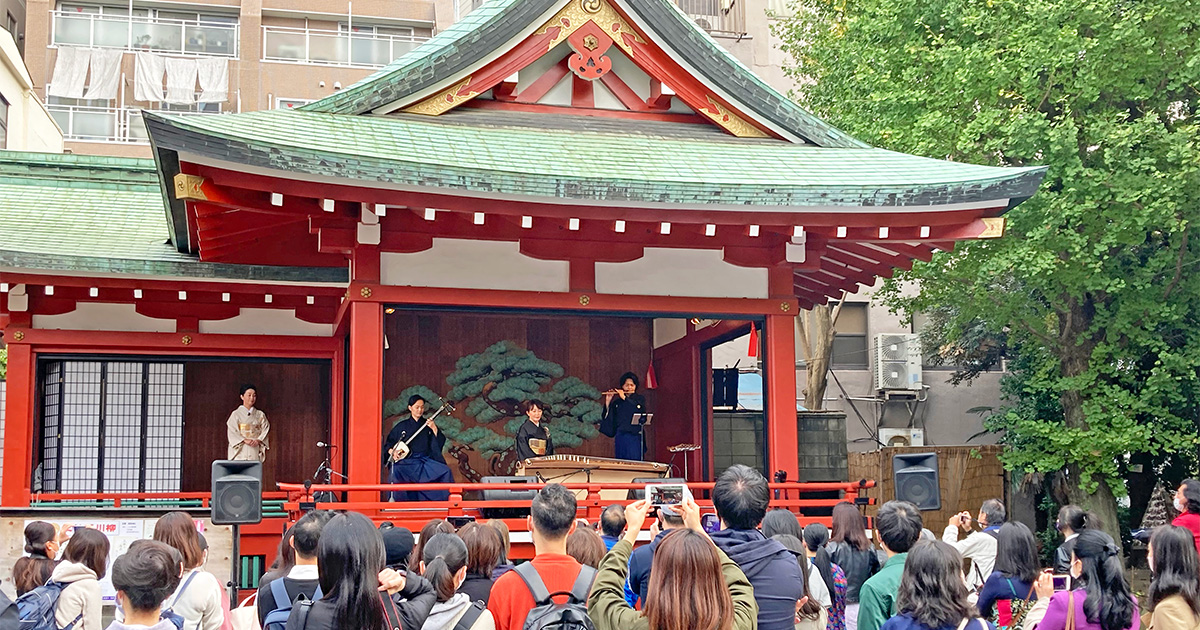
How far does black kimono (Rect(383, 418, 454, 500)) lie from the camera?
1172 centimetres

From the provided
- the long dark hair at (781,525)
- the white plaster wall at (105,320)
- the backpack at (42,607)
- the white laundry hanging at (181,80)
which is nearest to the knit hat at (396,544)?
the backpack at (42,607)

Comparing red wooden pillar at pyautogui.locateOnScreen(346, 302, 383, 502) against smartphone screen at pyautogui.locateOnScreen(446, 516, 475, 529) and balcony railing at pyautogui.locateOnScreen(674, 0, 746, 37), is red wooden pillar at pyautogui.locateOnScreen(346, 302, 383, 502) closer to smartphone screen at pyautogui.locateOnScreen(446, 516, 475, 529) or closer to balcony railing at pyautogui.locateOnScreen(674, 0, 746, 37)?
smartphone screen at pyautogui.locateOnScreen(446, 516, 475, 529)

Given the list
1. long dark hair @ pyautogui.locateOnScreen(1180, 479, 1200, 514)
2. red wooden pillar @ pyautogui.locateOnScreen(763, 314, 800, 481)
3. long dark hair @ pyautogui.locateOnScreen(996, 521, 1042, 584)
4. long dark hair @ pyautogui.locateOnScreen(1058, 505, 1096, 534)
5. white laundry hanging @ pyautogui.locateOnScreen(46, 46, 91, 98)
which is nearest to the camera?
long dark hair @ pyautogui.locateOnScreen(996, 521, 1042, 584)

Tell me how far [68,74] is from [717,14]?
64.2 feet

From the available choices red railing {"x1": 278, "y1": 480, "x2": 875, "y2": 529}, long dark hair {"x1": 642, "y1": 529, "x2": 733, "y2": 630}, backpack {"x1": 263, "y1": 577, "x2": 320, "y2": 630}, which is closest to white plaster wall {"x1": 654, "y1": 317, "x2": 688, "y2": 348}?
red railing {"x1": 278, "y1": 480, "x2": 875, "y2": 529}

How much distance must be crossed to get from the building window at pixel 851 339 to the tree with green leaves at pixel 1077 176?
866 centimetres

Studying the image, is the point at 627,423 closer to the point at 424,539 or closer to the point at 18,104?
the point at 424,539

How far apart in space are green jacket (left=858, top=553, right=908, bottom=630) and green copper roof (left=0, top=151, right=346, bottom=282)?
8718 millimetres

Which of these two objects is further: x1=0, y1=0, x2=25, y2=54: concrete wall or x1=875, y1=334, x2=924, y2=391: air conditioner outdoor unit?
x1=0, y1=0, x2=25, y2=54: concrete wall

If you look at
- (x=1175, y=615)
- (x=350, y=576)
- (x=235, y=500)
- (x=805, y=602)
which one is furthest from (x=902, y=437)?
(x=350, y=576)

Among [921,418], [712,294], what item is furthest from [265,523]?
[921,418]

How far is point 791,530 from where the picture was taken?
6.65 meters

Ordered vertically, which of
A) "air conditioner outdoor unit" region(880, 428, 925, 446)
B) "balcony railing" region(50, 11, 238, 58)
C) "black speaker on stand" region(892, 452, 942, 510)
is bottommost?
"black speaker on stand" region(892, 452, 942, 510)

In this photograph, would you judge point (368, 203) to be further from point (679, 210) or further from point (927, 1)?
point (927, 1)
